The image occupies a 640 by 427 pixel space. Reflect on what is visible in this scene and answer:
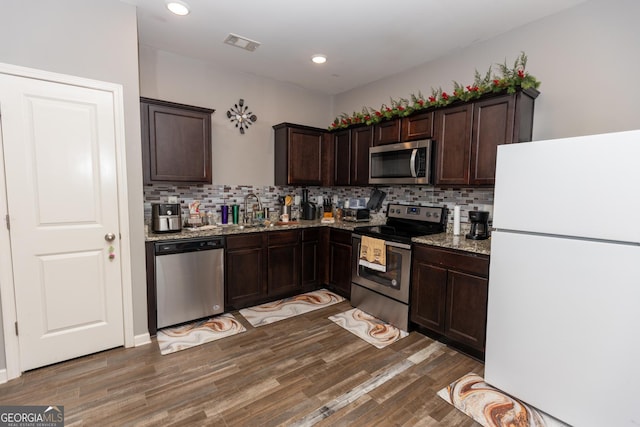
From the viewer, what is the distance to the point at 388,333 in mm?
2869

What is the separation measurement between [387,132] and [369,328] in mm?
2201

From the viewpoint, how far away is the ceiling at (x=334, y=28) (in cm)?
239

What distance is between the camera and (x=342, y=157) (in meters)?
4.12

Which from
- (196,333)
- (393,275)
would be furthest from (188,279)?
(393,275)

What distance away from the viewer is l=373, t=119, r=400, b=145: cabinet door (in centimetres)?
335

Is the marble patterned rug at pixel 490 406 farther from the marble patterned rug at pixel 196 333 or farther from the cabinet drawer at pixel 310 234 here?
the cabinet drawer at pixel 310 234

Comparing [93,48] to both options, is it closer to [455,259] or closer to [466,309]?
[455,259]

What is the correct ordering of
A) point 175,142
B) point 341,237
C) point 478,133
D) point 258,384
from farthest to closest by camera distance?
point 341,237 → point 175,142 → point 478,133 → point 258,384

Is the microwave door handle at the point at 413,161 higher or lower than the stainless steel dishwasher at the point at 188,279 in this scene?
higher

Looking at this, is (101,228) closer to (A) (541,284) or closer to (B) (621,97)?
(A) (541,284)

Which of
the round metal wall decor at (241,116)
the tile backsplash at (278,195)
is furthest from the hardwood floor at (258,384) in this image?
the round metal wall decor at (241,116)

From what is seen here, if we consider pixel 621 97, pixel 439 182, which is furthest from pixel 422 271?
pixel 621 97

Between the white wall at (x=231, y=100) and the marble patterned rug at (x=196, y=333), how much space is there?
5.52ft

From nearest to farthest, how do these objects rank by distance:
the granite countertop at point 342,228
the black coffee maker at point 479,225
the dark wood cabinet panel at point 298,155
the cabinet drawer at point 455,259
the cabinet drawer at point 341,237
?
1. the cabinet drawer at point 455,259
2. the granite countertop at point 342,228
3. the black coffee maker at point 479,225
4. the cabinet drawer at point 341,237
5. the dark wood cabinet panel at point 298,155
